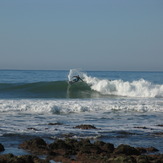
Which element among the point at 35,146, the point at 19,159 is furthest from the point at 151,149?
the point at 19,159

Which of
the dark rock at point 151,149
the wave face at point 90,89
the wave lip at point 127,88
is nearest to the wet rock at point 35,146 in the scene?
the dark rock at point 151,149

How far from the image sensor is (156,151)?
39.2 ft

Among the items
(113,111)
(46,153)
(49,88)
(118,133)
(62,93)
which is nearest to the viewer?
(46,153)

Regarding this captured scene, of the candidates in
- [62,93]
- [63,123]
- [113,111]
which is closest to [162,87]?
[62,93]

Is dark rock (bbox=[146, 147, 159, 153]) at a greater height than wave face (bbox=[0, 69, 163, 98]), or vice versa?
wave face (bbox=[0, 69, 163, 98])

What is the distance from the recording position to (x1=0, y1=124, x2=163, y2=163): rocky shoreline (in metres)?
9.96

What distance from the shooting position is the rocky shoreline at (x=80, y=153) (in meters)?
9.96

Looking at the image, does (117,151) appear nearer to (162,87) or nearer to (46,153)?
(46,153)

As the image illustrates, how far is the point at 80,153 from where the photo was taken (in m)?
11.2

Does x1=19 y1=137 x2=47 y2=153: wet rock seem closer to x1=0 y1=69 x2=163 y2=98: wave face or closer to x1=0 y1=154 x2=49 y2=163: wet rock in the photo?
x1=0 y1=154 x2=49 y2=163: wet rock

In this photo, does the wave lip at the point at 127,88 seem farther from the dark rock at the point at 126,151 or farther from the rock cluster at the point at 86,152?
the dark rock at the point at 126,151

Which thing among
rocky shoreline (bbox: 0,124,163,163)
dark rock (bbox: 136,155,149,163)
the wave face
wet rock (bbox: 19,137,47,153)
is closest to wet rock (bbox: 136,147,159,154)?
rocky shoreline (bbox: 0,124,163,163)

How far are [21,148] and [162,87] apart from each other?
28.5 m

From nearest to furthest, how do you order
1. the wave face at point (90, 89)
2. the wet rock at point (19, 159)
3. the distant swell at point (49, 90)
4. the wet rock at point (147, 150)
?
the wet rock at point (19, 159), the wet rock at point (147, 150), the distant swell at point (49, 90), the wave face at point (90, 89)
